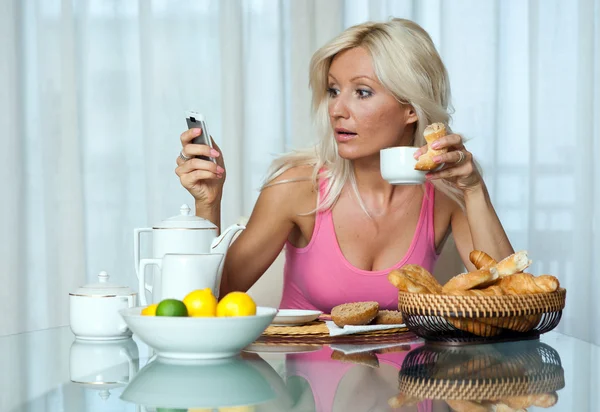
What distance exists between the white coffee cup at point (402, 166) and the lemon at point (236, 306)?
55 cm

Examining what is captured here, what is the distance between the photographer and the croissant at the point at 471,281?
3.84 ft

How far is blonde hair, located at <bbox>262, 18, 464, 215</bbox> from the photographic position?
6.43ft

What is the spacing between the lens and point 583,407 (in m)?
0.85

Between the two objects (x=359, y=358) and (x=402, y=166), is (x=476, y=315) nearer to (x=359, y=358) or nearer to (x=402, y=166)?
(x=359, y=358)

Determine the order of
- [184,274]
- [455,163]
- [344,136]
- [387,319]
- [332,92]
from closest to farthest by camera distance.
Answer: [184,274], [387,319], [455,163], [344,136], [332,92]

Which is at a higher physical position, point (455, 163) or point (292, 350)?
point (455, 163)

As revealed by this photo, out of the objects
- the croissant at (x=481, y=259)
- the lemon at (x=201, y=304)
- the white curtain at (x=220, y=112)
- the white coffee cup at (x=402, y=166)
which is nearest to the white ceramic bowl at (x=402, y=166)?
the white coffee cup at (x=402, y=166)

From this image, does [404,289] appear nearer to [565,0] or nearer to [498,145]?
[498,145]

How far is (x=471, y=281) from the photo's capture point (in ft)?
3.84

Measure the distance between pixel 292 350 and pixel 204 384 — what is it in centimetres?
26

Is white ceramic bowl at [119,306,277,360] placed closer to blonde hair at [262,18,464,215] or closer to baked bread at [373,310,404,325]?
baked bread at [373,310,404,325]

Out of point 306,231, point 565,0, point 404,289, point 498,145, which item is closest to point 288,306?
point 306,231

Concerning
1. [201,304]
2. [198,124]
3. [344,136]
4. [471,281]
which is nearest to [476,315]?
[471,281]

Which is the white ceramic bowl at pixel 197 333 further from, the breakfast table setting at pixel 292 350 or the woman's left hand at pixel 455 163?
the woman's left hand at pixel 455 163
